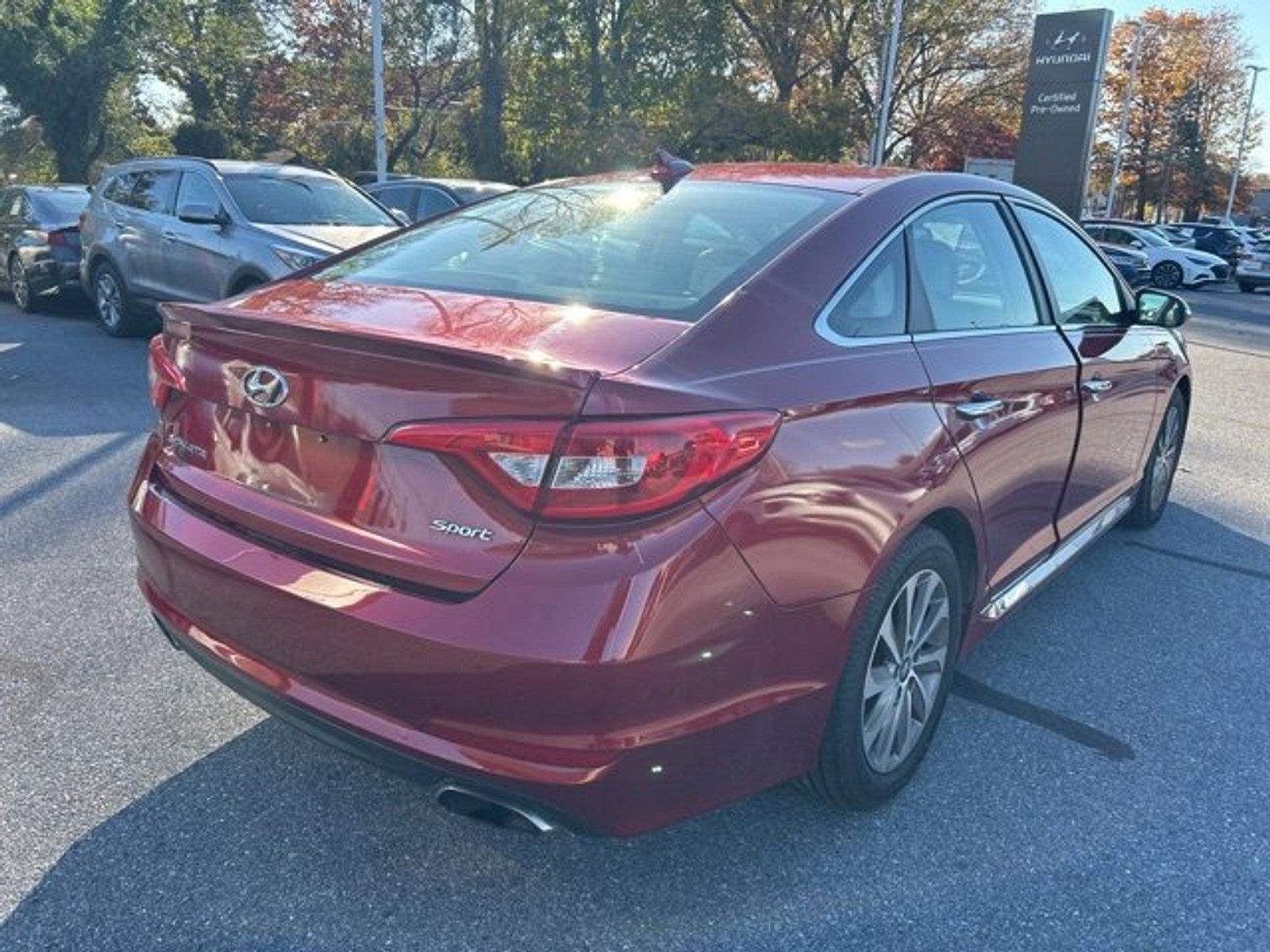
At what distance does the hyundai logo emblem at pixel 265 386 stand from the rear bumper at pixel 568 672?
0.32 m

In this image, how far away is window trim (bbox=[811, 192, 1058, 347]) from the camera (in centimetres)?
249

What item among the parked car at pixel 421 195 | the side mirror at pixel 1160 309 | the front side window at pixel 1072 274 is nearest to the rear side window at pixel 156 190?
the parked car at pixel 421 195

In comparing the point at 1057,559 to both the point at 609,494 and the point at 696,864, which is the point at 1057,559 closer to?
the point at 696,864

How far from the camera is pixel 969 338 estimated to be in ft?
9.83

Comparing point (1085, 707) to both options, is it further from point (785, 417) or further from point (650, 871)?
point (785, 417)

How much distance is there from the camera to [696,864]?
2541 millimetres

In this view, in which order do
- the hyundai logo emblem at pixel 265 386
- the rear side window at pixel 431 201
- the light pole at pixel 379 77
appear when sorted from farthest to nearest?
1. the light pole at pixel 379 77
2. the rear side window at pixel 431 201
3. the hyundai logo emblem at pixel 265 386

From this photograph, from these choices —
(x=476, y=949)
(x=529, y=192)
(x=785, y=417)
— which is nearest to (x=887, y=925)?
(x=476, y=949)

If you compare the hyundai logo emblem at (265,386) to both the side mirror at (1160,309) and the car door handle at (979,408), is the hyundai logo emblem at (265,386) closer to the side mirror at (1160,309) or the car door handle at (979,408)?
the car door handle at (979,408)

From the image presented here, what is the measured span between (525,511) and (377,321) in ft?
2.16

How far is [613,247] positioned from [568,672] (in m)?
1.32

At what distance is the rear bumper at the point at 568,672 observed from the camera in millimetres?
1925

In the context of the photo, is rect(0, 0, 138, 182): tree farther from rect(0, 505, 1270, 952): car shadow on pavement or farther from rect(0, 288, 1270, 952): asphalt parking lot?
rect(0, 505, 1270, 952): car shadow on pavement

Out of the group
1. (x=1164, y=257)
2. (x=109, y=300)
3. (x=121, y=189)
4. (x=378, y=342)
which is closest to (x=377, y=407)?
(x=378, y=342)
